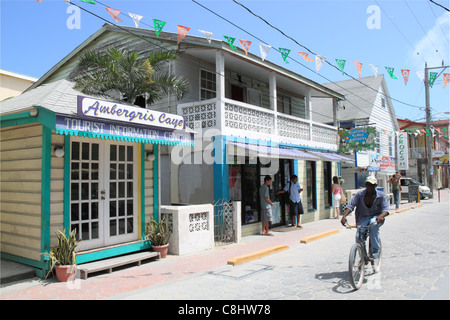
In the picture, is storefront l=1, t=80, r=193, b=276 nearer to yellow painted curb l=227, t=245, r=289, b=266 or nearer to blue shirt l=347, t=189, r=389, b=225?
yellow painted curb l=227, t=245, r=289, b=266

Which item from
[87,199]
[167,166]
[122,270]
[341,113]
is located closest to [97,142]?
[87,199]

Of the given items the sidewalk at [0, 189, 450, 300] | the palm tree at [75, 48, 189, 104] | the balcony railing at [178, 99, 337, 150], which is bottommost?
the sidewalk at [0, 189, 450, 300]

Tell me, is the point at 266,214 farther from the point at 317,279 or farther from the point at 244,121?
the point at 317,279

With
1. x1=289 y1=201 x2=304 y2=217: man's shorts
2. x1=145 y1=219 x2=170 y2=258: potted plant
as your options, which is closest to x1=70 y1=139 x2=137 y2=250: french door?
x1=145 y1=219 x2=170 y2=258: potted plant

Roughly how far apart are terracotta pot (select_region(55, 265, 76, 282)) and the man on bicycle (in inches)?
190

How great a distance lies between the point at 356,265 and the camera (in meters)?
5.35

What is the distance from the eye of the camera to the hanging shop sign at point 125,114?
236 inches

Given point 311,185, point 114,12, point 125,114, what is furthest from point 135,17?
point 311,185

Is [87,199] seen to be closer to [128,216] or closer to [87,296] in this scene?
[128,216]

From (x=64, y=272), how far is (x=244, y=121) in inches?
284

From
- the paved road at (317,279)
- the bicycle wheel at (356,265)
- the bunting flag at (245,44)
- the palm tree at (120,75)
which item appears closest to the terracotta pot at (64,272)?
the paved road at (317,279)

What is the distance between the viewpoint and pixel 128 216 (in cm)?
774

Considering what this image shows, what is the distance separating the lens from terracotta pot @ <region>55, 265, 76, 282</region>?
5977mm

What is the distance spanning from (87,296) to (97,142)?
317 centimetres
